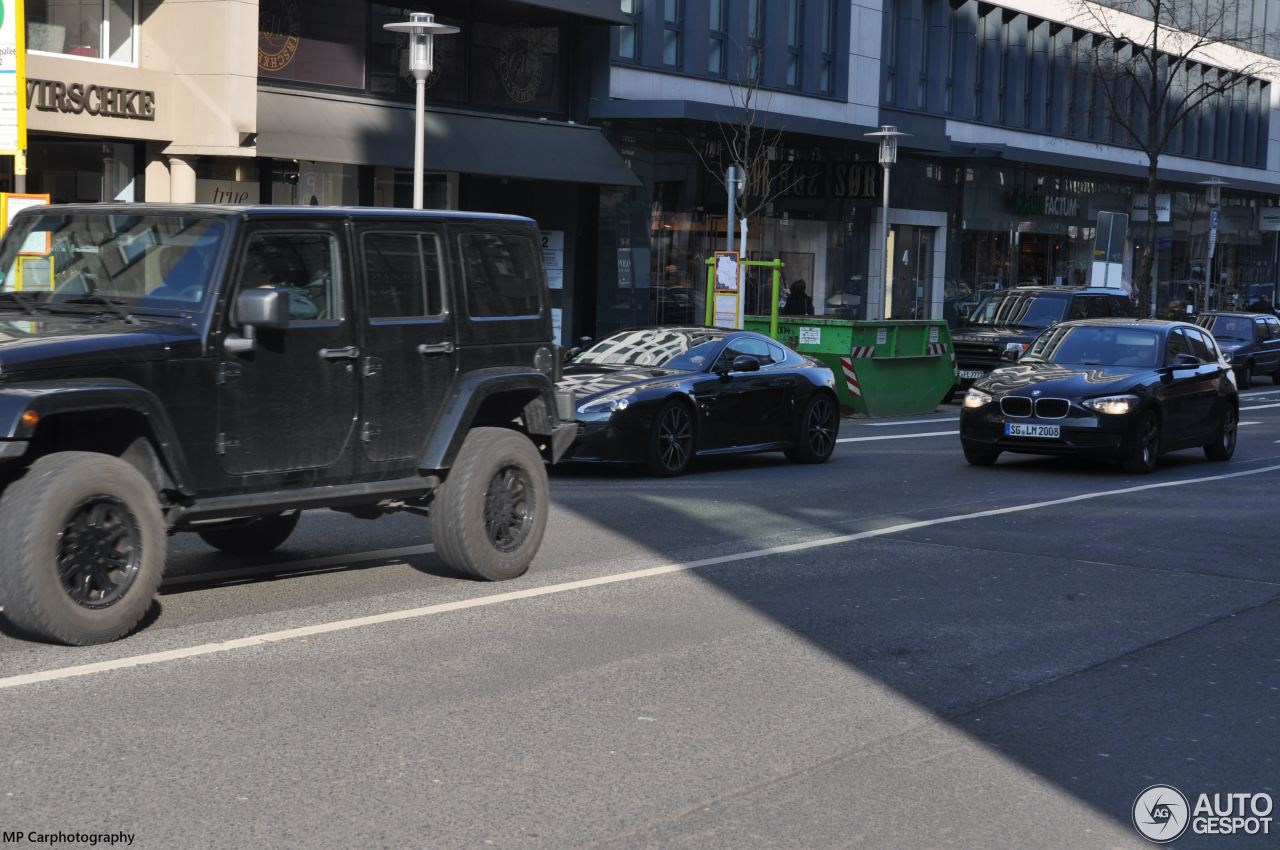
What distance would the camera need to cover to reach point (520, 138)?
27969 millimetres

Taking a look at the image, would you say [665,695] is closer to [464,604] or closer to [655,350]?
[464,604]

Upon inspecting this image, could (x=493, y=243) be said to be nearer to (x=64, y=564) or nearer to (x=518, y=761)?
(x=64, y=564)

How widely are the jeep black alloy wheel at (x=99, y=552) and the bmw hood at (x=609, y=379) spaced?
8.03m

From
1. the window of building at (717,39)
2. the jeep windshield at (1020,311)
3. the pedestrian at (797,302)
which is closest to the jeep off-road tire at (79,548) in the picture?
the pedestrian at (797,302)

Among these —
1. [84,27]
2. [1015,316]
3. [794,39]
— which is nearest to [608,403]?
[84,27]

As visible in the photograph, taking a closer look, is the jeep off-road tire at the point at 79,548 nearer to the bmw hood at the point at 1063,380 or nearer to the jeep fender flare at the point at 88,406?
the jeep fender flare at the point at 88,406

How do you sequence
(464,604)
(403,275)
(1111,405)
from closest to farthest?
1. (464,604)
2. (403,275)
3. (1111,405)

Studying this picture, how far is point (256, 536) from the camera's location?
32.4 feet

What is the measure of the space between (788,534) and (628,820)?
6.59 meters

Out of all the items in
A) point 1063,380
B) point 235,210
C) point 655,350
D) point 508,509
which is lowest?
point 508,509

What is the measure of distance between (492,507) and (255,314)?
2.03m

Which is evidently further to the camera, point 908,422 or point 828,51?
point 828,51

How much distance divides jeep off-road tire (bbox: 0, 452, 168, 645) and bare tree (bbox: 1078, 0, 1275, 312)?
35904mm

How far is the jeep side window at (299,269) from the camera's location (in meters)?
8.09
